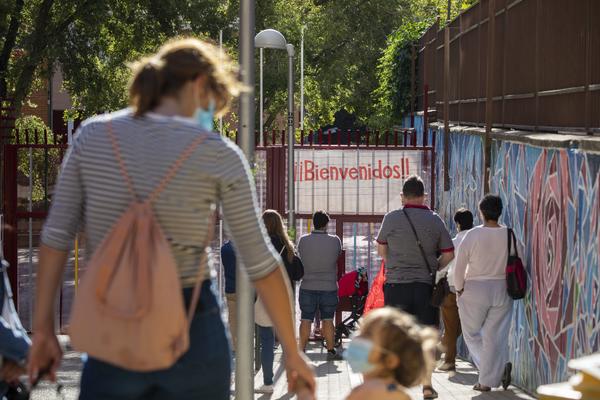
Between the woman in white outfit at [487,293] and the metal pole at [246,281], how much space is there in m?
2.83

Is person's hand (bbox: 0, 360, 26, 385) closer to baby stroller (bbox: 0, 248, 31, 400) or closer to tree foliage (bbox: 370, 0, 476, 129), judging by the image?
baby stroller (bbox: 0, 248, 31, 400)

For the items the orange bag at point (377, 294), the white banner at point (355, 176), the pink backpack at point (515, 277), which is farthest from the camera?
the white banner at point (355, 176)

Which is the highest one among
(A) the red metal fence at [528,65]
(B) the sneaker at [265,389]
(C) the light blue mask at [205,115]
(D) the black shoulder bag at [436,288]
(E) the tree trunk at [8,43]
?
(E) the tree trunk at [8,43]

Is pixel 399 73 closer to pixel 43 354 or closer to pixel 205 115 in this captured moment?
pixel 205 115

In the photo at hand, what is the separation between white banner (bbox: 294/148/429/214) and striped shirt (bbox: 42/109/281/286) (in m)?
13.3

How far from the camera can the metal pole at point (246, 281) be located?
7.46 metres

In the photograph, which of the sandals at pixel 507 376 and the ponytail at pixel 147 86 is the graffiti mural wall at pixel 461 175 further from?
the ponytail at pixel 147 86

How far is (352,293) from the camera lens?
53.3 ft

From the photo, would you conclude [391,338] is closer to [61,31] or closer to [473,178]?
[473,178]

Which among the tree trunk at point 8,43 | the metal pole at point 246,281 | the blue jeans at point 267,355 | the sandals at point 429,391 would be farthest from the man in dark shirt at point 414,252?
the tree trunk at point 8,43

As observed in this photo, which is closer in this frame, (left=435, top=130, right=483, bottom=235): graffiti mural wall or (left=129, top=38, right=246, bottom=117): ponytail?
(left=129, top=38, right=246, bottom=117): ponytail

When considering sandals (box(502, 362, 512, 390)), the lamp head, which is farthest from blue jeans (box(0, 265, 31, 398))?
the lamp head

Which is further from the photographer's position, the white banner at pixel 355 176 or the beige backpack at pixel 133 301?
the white banner at pixel 355 176

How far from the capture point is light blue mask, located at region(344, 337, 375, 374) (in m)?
4.48
